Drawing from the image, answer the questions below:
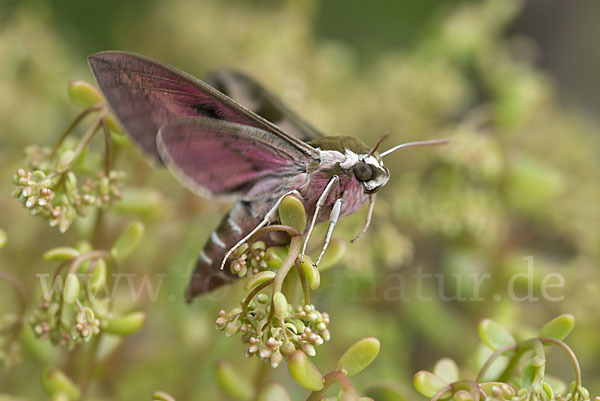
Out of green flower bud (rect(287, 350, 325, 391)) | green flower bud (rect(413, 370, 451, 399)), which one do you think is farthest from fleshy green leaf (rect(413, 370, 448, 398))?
green flower bud (rect(287, 350, 325, 391))

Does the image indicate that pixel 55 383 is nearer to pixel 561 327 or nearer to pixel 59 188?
pixel 59 188

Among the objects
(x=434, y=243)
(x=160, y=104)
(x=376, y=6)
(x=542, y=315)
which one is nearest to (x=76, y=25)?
(x=376, y=6)

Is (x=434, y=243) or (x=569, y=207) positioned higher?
(x=569, y=207)

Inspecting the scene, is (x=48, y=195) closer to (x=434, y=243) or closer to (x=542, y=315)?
(x=434, y=243)

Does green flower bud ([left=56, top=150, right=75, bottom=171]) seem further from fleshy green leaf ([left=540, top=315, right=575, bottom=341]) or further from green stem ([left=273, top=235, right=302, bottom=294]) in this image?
fleshy green leaf ([left=540, top=315, right=575, bottom=341])

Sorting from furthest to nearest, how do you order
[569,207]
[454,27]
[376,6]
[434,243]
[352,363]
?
[376,6]
[454,27]
[434,243]
[569,207]
[352,363]

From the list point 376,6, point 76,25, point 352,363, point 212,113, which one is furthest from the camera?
point 376,6
